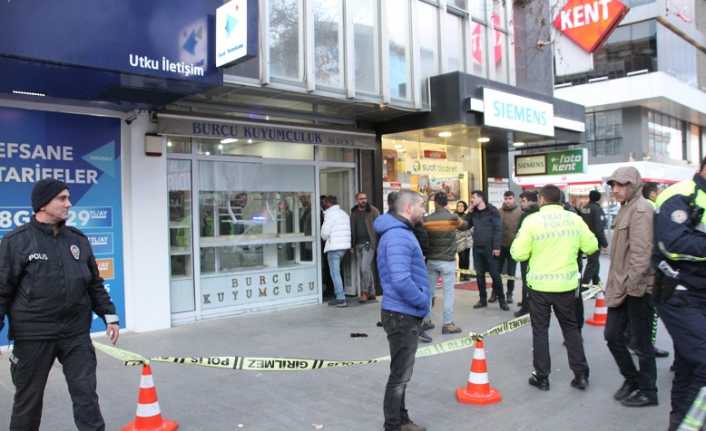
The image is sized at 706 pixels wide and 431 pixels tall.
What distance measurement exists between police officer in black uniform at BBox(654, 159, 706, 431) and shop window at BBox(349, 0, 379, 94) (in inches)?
226

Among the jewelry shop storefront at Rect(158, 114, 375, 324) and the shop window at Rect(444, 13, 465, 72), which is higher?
the shop window at Rect(444, 13, 465, 72)

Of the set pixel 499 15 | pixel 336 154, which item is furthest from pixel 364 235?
pixel 499 15

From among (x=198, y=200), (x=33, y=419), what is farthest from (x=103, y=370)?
(x=198, y=200)

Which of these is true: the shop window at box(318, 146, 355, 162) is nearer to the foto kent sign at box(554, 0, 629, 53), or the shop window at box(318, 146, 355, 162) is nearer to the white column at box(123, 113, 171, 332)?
the white column at box(123, 113, 171, 332)

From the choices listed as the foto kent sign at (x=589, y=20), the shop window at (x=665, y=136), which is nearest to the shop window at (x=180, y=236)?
the foto kent sign at (x=589, y=20)

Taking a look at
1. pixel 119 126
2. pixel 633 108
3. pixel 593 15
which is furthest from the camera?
pixel 633 108

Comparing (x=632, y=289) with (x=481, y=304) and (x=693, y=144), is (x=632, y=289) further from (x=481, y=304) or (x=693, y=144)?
Answer: (x=693, y=144)

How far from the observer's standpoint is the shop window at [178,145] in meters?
7.99

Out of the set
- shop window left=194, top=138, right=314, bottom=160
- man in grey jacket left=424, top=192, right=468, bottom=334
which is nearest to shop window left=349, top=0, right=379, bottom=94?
shop window left=194, top=138, right=314, bottom=160

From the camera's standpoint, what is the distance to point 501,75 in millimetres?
11836

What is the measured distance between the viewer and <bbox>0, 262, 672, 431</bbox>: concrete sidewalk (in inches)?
177

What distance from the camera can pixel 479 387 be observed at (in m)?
4.91

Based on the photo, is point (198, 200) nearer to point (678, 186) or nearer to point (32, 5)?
point (32, 5)

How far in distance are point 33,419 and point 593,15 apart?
1165 centimetres
